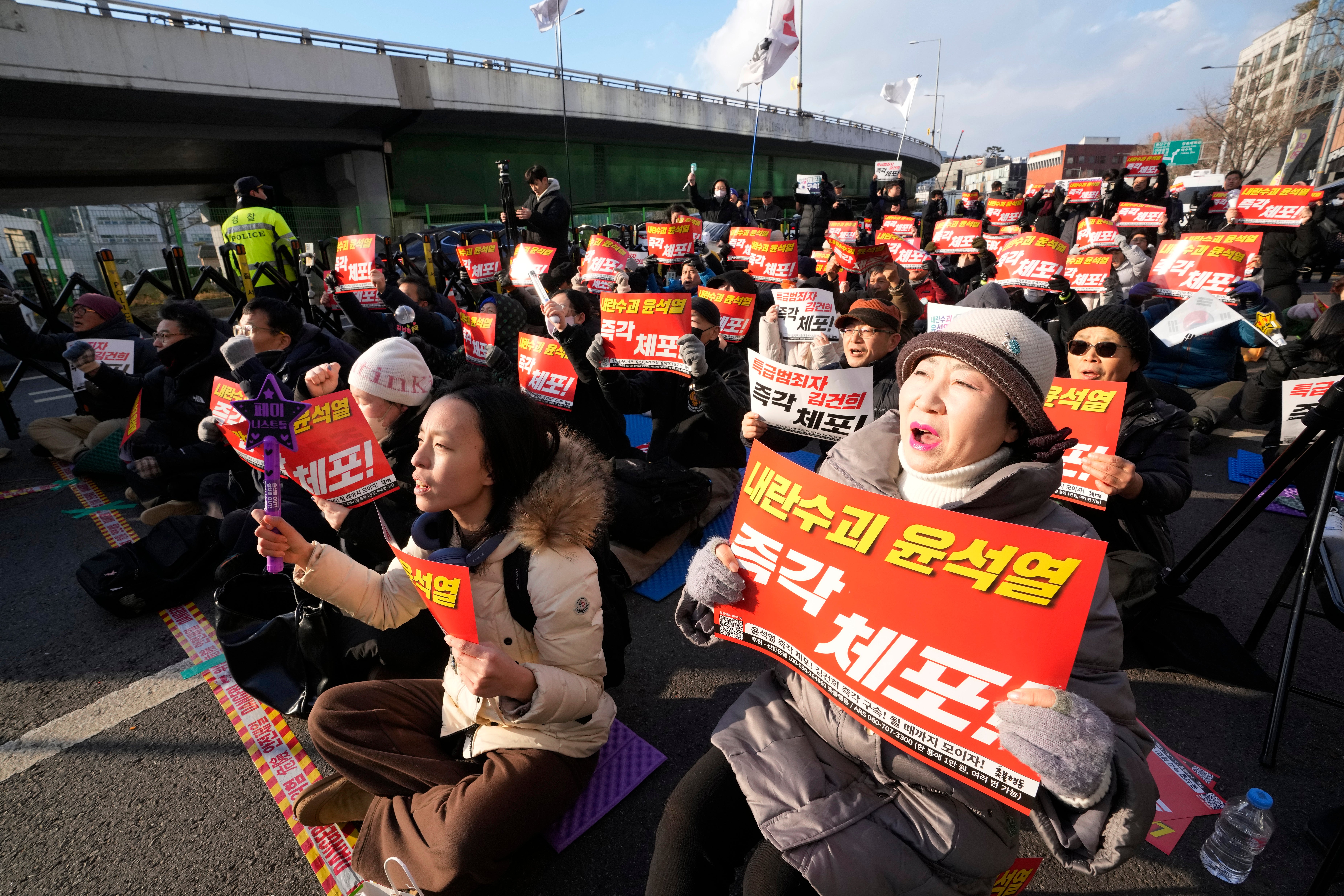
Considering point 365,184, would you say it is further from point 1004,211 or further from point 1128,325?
point 1128,325

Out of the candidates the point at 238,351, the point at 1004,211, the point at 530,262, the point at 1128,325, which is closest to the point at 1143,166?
the point at 1004,211

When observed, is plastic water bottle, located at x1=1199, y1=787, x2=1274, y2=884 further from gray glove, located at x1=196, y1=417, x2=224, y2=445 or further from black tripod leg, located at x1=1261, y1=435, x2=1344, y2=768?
gray glove, located at x1=196, y1=417, x2=224, y2=445

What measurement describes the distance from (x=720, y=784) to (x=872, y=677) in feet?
1.74

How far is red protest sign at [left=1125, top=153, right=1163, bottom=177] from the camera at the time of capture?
15.6 meters

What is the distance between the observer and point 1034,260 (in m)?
5.97

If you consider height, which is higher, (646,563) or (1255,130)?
(1255,130)

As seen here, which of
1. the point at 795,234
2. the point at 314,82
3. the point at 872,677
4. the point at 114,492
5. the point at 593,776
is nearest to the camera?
the point at 872,677

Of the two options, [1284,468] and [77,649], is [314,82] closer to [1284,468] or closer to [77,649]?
[77,649]

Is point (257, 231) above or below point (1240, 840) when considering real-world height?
above

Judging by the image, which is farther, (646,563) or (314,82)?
(314,82)

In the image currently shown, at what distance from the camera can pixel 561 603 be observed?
183cm

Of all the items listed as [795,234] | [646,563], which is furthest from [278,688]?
[795,234]

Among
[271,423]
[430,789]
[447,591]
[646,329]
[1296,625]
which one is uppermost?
[646,329]

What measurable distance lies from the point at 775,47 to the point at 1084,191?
26.2 feet
